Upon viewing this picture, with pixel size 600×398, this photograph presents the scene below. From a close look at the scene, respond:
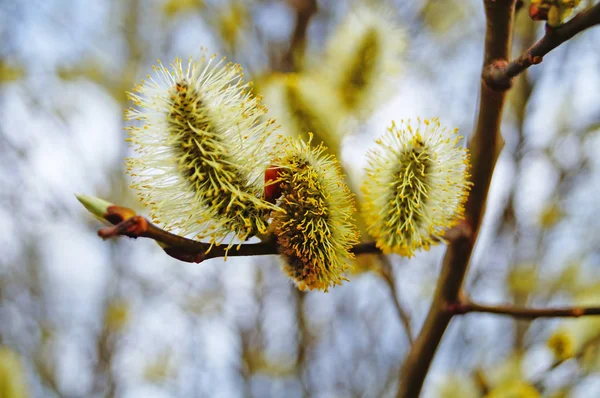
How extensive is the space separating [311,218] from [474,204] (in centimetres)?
37

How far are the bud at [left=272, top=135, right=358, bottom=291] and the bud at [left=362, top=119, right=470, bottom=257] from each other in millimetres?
103

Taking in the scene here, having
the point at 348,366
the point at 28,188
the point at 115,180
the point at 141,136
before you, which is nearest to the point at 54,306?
the point at 115,180

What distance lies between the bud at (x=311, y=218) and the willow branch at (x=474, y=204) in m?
0.28

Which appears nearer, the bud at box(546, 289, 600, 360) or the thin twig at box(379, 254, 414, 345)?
the bud at box(546, 289, 600, 360)

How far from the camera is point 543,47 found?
0.68 metres

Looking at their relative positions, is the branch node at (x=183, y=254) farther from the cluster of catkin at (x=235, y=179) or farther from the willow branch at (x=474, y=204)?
the willow branch at (x=474, y=204)

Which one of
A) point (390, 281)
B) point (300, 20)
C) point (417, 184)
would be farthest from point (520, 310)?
point (300, 20)

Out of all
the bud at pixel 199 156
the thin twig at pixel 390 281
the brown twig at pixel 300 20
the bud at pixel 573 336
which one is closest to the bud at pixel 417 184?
the bud at pixel 199 156

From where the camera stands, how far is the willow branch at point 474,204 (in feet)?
2.77

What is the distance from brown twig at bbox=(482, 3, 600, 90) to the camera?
2.09 feet

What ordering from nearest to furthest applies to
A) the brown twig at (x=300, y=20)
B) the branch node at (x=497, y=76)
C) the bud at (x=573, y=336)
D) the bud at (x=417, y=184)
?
1. the branch node at (x=497, y=76)
2. the bud at (x=417, y=184)
3. the bud at (x=573, y=336)
4. the brown twig at (x=300, y=20)

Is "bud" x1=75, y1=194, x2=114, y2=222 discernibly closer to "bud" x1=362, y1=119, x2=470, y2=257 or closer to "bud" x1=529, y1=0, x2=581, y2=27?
"bud" x1=362, y1=119, x2=470, y2=257

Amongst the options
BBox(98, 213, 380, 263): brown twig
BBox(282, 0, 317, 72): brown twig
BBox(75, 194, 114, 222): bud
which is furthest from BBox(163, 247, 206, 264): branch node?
BBox(282, 0, 317, 72): brown twig

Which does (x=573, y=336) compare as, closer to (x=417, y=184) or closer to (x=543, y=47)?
(x=417, y=184)
